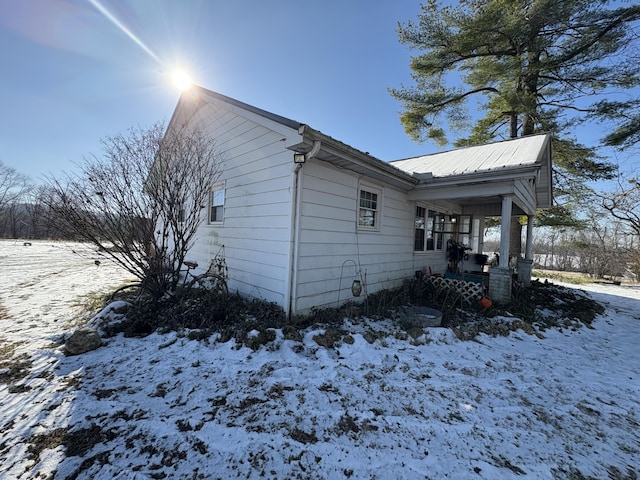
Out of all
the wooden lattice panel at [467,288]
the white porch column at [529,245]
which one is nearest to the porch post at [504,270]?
the wooden lattice panel at [467,288]

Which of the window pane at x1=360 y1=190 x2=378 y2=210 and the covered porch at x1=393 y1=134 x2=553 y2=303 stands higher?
the covered porch at x1=393 y1=134 x2=553 y2=303

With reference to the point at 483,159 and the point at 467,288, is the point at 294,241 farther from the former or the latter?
the point at 483,159

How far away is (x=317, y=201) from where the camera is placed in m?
4.59

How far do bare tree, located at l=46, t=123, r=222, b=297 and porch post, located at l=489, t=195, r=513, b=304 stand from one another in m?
6.84

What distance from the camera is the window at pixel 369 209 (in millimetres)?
5676

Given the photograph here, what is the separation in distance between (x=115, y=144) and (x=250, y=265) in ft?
11.1

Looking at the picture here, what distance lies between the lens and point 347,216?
5.23 m

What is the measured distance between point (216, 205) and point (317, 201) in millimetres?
3357

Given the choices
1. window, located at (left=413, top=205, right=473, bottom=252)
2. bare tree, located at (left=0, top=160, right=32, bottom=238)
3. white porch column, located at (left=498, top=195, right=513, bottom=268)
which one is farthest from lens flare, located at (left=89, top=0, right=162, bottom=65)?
bare tree, located at (left=0, top=160, right=32, bottom=238)

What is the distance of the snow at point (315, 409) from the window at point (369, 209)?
2.59m

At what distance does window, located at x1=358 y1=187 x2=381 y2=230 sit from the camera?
223 inches

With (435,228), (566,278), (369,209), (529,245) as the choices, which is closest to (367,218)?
(369,209)

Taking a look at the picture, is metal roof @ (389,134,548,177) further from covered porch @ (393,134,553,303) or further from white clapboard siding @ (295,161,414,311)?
white clapboard siding @ (295,161,414,311)

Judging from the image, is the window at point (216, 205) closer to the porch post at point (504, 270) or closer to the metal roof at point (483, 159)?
the metal roof at point (483, 159)
